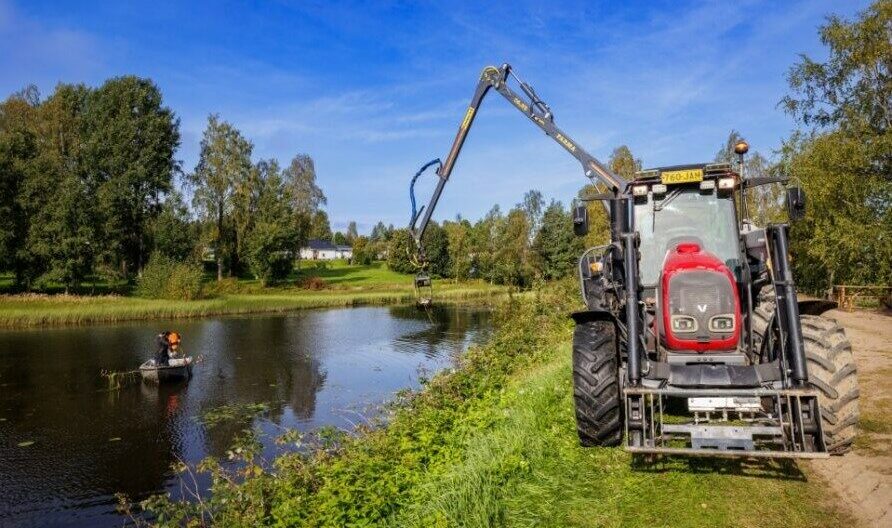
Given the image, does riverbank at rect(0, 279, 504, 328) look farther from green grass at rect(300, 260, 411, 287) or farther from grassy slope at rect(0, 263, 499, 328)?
green grass at rect(300, 260, 411, 287)

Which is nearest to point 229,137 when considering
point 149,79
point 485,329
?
point 149,79

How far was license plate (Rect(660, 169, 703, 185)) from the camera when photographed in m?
6.50

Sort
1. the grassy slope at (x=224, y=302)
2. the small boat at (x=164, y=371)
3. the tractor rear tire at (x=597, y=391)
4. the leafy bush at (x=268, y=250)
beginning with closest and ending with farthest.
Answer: the tractor rear tire at (x=597, y=391) → the small boat at (x=164, y=371) → the grassy slope at (x=224, y=302) → the leafy bush at (x=268, y=250)

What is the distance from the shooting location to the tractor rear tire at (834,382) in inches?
204

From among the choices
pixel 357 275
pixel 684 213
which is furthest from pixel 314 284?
pixel 684 213

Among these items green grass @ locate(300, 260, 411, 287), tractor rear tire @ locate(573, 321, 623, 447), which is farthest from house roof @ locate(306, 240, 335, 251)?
tractor rear tire @ locate(573, 321, 623, 447)

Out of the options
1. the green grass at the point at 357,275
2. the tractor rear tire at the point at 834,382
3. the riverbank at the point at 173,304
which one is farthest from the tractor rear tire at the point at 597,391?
the green grass at the point at 357,275

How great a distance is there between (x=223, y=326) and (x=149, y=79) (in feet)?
100

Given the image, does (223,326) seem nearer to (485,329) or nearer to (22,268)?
(485,329)

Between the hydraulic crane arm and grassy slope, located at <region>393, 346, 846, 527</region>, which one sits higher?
the hydraulic crane arm

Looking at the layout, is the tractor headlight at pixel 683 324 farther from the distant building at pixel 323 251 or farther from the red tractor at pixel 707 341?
the distant building at pixel 323 251

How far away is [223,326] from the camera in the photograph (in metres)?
33.7

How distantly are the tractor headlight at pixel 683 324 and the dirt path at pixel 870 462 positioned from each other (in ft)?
5.37

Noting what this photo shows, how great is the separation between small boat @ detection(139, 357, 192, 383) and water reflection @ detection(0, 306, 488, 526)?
1.12 ft
